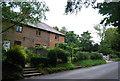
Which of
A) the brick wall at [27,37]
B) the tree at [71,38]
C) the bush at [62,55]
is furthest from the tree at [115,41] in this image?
the tree at [71,38]

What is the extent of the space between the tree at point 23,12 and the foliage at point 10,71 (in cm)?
305

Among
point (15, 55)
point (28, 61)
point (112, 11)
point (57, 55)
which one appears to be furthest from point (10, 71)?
point (112, 11)

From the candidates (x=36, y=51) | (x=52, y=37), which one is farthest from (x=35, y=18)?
(x=52, y=37)

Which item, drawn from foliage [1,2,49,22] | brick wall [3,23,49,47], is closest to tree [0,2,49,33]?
foliage [1,2,49,22]

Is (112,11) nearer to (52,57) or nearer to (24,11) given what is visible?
(24,11)

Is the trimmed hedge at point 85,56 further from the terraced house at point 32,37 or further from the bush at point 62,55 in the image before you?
the terraced house at point 32,37

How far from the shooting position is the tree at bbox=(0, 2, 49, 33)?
767cm

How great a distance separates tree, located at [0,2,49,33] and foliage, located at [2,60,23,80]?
10.0ft

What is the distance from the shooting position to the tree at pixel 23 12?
25.2 feet

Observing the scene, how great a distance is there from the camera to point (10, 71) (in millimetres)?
8484

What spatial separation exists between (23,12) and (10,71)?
164 inches

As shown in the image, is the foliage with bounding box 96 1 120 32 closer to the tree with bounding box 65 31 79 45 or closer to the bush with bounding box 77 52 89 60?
the bush with bounding box 77 52 89 60

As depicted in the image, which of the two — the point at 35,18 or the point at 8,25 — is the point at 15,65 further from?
the point at 35,18

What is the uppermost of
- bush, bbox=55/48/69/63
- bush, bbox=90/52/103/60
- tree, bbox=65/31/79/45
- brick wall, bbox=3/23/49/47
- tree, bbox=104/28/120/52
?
tree, bbox=65/31/79/45
